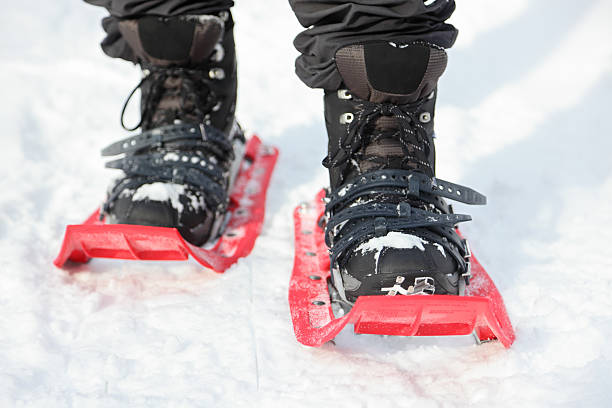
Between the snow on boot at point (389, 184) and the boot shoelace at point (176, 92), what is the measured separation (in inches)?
20.0

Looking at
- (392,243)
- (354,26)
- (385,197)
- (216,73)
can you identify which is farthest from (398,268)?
(216,73)

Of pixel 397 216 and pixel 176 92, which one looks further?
pixel 176 92

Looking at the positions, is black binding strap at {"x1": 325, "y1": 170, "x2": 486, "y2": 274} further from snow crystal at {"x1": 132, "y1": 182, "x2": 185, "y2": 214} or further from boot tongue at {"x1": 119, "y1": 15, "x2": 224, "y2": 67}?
boot tongue at {"x1": 119, "y1": 15, "x2": 224, "y2": 67}

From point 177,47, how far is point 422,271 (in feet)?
3.10

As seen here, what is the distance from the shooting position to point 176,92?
179 centimetres

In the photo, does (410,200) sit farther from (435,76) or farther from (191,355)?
(191,355)

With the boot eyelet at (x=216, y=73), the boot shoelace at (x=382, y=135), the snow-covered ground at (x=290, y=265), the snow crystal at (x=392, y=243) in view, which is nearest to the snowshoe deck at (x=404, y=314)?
the snow-covered ground at (x=290, y=265)

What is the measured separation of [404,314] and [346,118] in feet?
1.68

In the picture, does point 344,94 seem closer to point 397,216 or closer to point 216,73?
point 397,216

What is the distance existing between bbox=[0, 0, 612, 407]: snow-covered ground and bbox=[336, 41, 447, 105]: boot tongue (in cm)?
53

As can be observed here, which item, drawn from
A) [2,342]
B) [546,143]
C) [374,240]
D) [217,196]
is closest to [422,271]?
[374,240]

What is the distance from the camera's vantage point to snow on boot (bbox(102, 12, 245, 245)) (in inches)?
62.9

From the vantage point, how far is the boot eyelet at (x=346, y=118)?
1415 mm

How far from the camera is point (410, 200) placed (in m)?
1.36
